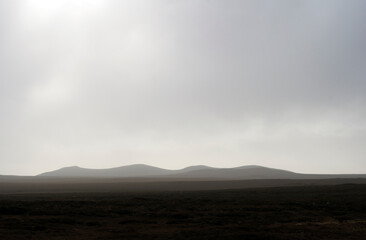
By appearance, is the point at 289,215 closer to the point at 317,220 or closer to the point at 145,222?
the point at 317,220

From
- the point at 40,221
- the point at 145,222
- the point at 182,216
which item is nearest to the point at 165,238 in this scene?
the point at 145,222

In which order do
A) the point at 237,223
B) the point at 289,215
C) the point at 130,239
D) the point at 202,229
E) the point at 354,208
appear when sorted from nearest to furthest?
the point at 130,239 → the point at 202,229 → the point at 237,223 → the point at 289,215 → the point at 354,208

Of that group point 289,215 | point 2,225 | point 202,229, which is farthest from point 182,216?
point 2,225

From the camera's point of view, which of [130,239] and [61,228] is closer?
[130,239]

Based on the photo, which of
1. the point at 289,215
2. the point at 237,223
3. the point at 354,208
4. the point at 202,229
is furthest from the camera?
the point at 354,208

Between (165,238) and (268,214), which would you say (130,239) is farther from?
(268,214)

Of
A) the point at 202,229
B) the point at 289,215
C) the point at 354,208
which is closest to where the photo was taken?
the point at 202,229

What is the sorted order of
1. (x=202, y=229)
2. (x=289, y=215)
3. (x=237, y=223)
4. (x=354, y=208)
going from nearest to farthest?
(x=202, y=229), (x=237, y=223), (x=289, y=215), (x=354, y=208)

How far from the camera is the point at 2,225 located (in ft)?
69.1

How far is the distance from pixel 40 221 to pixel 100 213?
4.88 m

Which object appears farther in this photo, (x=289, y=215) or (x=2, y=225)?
(x=289, y=215)

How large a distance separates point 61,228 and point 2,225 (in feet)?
11.5

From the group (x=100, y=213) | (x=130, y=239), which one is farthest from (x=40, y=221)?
(x=130, y=239)

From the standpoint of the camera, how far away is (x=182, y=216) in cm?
2512
